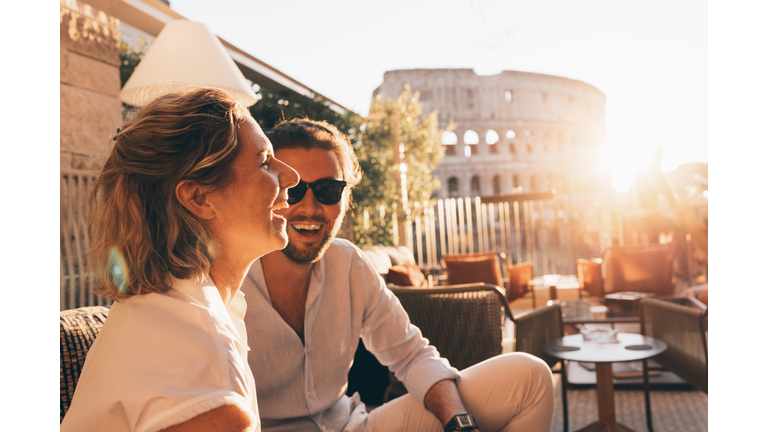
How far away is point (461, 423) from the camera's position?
140 cm

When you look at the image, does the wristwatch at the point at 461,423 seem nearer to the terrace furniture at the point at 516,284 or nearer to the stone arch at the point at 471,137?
the terrace furniture at the point at 516,284

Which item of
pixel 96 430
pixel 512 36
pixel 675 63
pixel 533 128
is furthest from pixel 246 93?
pixel 512 36

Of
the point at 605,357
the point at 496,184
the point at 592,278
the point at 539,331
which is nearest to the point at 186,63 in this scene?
the point at 539,331

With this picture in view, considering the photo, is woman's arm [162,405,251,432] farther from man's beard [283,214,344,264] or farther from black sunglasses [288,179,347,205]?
black sunglasses [288,179,347,205]

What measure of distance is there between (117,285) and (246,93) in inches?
89.4

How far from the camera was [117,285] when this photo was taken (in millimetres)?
829

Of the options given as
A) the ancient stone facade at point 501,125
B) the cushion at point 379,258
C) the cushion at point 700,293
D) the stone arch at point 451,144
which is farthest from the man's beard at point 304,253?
the stone arch at point 451,144

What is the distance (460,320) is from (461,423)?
856mm

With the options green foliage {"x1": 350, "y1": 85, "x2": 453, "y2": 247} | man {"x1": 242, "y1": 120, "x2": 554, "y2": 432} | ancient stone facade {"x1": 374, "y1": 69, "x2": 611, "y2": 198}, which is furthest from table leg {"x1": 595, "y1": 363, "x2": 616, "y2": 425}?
ancient stone facade {"x1": 374, "y1": 69, "x2": 611, "y2": 198}

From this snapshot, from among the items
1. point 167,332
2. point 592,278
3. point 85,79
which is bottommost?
point 592,278

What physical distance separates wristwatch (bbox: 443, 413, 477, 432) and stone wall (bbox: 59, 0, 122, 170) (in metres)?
2.77

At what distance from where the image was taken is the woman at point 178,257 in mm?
670

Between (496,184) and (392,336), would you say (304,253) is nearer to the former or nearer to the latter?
(392,336)
